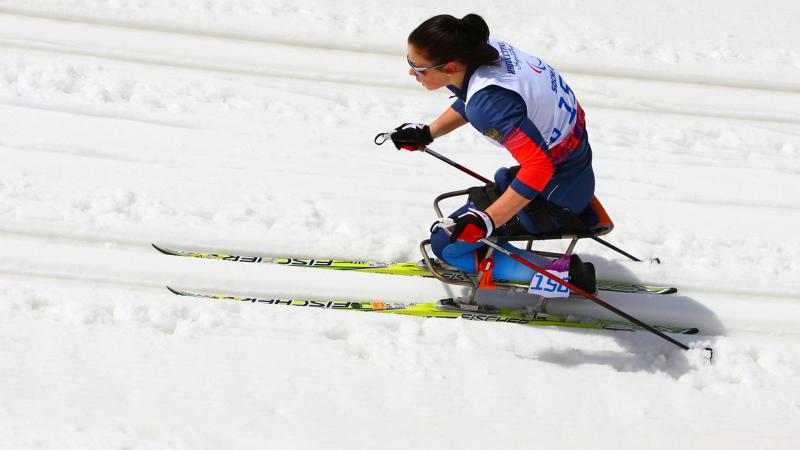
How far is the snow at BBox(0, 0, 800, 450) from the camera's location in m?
3.85

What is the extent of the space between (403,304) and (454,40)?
164 cm

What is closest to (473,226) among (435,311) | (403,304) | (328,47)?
(435,311)

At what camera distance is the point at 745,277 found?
4996mm

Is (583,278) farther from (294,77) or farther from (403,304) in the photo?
(294,77)

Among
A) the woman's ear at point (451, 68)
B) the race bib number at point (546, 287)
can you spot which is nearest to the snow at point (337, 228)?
the race bib number at point (546, 287)

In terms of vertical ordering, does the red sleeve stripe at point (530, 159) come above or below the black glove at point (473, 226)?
above

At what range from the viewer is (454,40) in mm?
3547

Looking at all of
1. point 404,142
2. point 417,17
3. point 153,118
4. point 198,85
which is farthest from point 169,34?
point 404,142

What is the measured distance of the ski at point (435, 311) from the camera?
14.5ft

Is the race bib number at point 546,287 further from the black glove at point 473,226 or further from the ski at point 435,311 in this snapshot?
the black glove at point 473,226

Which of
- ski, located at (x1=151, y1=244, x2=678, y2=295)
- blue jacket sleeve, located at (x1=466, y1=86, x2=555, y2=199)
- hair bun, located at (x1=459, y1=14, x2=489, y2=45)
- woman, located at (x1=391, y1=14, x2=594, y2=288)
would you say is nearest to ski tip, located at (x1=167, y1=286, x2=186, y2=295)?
ski, located at (x1=151, y1=244, x2=678, y2=295)

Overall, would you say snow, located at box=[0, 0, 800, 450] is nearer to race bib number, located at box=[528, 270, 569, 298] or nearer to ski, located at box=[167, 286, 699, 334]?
ski, located at box=[167, 286, 699, 334]

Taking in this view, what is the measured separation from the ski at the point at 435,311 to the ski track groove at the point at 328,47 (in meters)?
3.10

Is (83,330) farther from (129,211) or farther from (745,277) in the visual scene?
(745,277)
